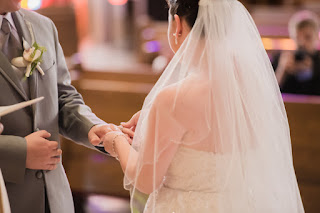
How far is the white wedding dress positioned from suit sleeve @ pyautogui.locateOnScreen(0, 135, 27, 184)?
1.90 feet

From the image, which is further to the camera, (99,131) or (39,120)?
(99,131)

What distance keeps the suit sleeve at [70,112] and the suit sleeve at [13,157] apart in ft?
1.29

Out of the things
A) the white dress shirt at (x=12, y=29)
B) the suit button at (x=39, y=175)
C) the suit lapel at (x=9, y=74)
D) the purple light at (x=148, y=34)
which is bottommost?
the purple light at (x=148, y=34)

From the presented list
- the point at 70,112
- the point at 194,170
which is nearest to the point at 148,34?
the point at 70,112

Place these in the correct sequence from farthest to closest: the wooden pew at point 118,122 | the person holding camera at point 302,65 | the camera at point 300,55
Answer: the camera at point 300,55 < the person holding camera at point 302,65 < the wooden pew at point 118,122

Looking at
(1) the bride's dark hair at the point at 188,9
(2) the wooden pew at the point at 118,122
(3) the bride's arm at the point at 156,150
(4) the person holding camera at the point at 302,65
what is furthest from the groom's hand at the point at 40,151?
(4) the person holding camera at the point at 302,65

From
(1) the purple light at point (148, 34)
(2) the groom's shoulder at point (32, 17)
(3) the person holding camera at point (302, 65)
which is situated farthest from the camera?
(1) the purple light at point (148, 34)

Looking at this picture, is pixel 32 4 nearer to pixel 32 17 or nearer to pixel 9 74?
pixel 32 17

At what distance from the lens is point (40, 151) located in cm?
187

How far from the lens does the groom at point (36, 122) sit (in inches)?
73.2

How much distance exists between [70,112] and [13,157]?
17.6 inches

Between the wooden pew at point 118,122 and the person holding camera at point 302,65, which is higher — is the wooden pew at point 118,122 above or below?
below

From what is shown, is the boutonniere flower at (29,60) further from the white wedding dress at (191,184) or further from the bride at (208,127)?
the white wedding dress at (191,184)

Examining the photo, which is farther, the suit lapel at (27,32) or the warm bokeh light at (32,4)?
the warm bokeh light at (32,4)
